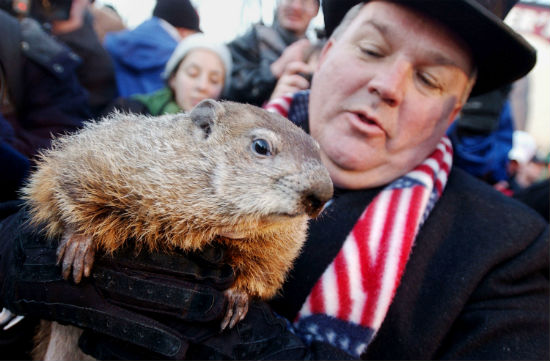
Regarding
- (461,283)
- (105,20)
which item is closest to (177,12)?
(105,20)

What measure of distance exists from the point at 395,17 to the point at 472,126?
7.91ft

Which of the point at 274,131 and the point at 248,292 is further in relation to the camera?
the point at 248,292

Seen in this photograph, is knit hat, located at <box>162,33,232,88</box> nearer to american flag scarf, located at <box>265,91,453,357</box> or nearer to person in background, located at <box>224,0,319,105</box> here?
person in background, located at <box>224,0,319,105</box>

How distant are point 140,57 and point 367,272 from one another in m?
3.57

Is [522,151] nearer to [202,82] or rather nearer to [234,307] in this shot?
[202,82]

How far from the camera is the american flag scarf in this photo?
5.90ft

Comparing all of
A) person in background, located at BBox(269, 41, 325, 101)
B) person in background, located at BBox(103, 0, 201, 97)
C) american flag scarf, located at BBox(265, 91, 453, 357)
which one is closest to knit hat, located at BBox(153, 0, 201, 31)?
person in background, located at BBox(103, 0, 201, 97)

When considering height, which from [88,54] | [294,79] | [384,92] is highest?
[384,92]

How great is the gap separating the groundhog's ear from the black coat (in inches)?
36.2

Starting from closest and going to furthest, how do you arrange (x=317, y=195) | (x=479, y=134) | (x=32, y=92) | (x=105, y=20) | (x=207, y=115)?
(x=317, y=195), (x=207, y=115), (x=32, y=92), (x=479, y=134), (x=105, y=20)

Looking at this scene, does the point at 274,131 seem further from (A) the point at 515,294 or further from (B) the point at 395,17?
(A) the point at 515,294

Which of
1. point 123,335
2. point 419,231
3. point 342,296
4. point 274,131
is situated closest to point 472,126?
point 419,231

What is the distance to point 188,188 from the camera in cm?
145

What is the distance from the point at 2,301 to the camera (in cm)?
166
